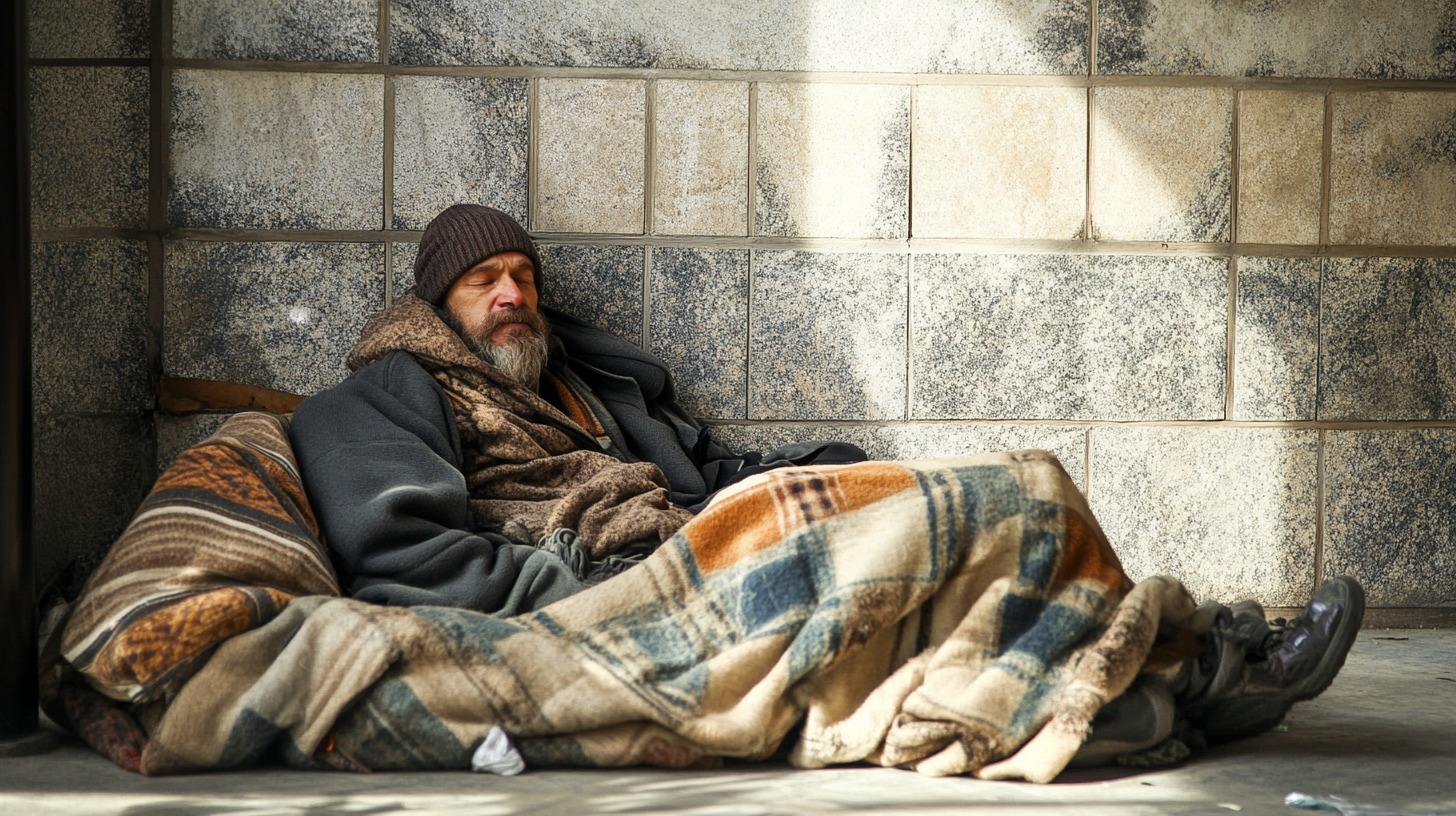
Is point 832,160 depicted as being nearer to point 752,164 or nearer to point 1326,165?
point 752,164

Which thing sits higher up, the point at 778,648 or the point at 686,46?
the point at 686,46

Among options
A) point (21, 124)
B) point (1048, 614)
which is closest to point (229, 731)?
point (21, 124)

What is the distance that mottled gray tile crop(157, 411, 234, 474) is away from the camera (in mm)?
3918

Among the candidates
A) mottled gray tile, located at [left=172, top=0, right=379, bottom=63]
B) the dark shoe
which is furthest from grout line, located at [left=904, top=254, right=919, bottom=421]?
mottled gray tile, located at [left=172, top=0, right=379, bottom=63]

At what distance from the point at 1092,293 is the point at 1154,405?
1.26 ft

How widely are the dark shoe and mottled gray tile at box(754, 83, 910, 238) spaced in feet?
5.65

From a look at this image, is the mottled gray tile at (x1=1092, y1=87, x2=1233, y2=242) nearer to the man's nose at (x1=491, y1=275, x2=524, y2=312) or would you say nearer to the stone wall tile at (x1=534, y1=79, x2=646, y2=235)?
the stone wall tile at (x1=534, y1=79, x2=646, y2=235)

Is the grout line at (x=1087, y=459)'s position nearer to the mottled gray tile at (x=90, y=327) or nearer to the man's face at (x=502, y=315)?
the man's face at (x=502, y=315)

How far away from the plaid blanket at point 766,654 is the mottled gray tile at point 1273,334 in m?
1.60

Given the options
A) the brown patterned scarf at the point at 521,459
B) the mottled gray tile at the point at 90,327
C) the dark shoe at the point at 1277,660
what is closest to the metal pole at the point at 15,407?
the mottled gray tile at the point at 90,327

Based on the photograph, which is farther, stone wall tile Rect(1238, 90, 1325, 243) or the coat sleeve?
stone wall tile Rect(1238, 90, 1325, 243)

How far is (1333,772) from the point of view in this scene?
2.54 m

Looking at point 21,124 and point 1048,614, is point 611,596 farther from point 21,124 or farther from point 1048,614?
point 21,124

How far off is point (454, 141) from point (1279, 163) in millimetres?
2439
